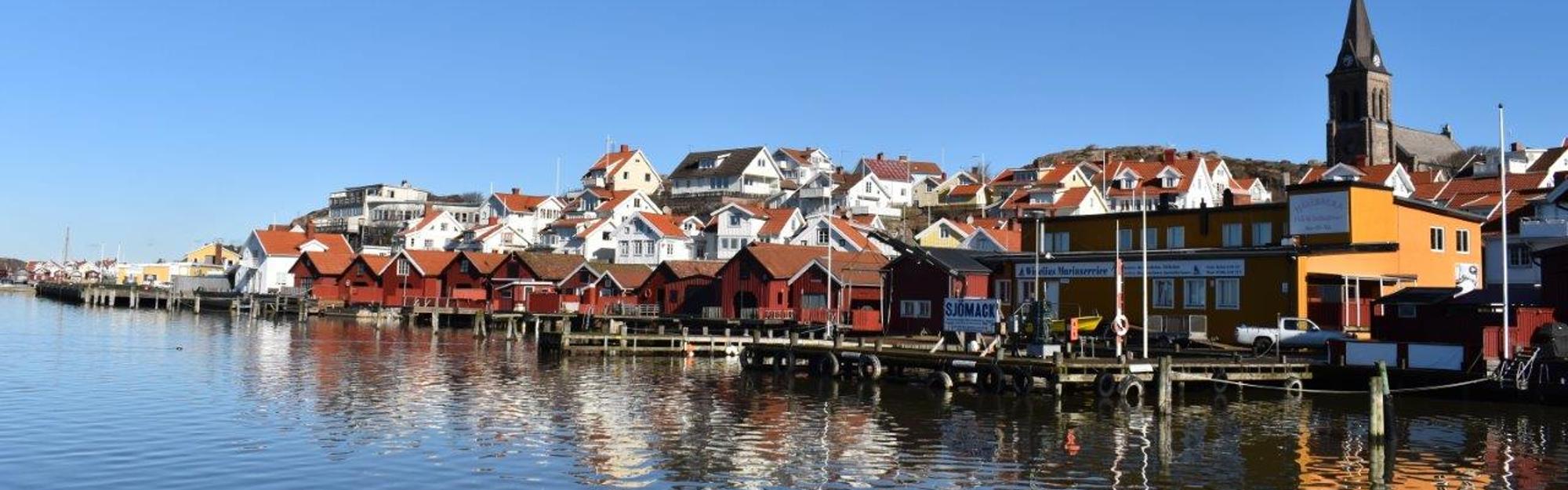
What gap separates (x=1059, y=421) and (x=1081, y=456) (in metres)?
6.33

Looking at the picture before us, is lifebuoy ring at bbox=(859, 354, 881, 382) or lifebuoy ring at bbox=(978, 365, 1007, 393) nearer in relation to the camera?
lifebuoy ring at bbox=(978, 365, 1007, 393)

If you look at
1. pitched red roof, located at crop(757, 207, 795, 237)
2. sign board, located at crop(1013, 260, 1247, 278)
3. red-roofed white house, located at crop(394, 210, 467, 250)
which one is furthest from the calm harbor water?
red-roofed white house, located at crop(394, 210, 467, 250)

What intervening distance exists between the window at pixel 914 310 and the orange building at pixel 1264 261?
3.58 metres

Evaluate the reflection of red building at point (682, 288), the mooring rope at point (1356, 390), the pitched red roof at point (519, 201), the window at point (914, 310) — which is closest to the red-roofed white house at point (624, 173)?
the pitched red roof at point (519, 201)

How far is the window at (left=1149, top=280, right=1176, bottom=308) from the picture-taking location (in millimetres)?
53594

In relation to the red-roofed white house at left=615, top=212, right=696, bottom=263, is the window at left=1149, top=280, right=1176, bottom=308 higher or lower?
lower

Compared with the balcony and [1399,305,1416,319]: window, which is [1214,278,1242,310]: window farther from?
the balcony

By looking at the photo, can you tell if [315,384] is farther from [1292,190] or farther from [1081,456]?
[1292,190]

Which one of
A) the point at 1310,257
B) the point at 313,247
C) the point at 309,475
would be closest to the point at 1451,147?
the point at 1310,257

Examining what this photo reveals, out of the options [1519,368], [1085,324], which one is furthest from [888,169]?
[1519,368]

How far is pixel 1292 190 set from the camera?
54938mm

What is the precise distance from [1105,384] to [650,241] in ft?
237

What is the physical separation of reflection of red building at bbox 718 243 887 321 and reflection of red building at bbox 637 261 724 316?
7.65 feet

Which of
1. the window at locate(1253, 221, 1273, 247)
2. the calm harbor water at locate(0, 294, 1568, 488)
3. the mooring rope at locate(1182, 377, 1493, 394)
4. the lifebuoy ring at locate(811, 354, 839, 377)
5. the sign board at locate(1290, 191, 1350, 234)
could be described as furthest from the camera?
the window at locate(1253, 221, 1273, 247)
